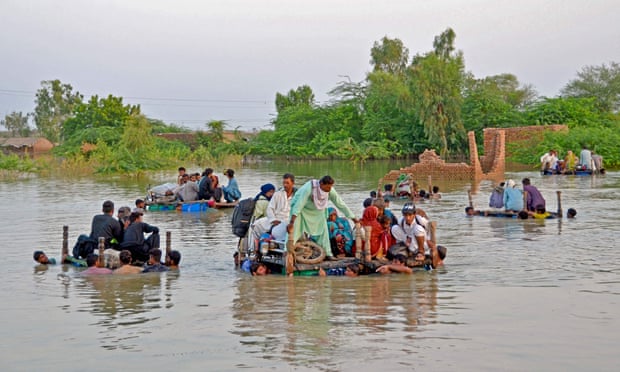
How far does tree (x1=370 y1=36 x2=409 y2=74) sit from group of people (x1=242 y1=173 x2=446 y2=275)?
57247mm

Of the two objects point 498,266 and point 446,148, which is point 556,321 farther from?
point 446,148

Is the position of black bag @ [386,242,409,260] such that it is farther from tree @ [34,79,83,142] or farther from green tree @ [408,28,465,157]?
tree @ [34,79,83,142]

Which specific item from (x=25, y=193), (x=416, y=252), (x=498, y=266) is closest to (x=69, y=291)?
(x=416, y=252)

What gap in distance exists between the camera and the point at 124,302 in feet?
32.9

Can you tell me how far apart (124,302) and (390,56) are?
59.8 meters

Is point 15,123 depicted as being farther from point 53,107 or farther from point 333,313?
point 333,313

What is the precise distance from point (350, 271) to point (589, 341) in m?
4.09

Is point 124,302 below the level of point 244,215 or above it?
below

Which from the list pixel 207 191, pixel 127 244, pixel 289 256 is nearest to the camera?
pixel 289 256

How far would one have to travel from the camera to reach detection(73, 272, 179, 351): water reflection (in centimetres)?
831

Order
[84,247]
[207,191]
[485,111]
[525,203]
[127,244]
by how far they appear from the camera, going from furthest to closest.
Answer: [485,111], [207,191], [525,203], [84,247], [127,244]

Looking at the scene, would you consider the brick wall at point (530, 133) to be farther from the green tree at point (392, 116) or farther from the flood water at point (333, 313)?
the flood water at point (333, 313)

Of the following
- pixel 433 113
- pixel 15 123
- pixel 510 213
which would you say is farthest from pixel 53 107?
pixel 510 213

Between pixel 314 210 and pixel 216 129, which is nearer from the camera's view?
pixel 314 210
